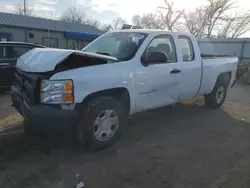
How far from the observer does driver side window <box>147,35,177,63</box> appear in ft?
15.5

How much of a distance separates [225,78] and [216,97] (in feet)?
1.92

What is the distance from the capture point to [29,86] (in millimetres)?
3729

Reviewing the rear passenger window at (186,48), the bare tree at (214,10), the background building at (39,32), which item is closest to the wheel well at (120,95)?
the rear passenger window at (186,48)

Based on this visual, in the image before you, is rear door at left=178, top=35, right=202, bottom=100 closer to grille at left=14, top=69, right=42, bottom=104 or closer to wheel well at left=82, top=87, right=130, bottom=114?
wheel well at left=82, top=87, right=130, bottom=114

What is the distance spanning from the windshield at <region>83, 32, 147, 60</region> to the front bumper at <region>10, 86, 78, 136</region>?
54.3 inches

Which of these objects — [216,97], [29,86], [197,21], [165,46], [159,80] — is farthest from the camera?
[197,21]

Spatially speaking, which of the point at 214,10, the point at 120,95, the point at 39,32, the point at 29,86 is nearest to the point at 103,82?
the point at 120,95

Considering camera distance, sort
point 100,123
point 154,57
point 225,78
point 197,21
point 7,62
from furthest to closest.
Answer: point 197,21, point 7,62, point 225,78, point 154,57, point 100,123

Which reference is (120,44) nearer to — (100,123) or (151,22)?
(100,123)

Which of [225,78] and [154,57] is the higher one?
[154,57]

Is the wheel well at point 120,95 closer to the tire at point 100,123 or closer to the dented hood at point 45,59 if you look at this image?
the tire at point 100,123

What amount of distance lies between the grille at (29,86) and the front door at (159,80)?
153 centimetres

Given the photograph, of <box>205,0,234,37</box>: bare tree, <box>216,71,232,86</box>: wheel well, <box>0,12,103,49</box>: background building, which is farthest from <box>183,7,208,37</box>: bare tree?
<box>216,71,232,86</box>: wheel well

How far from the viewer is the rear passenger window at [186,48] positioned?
208 inches
